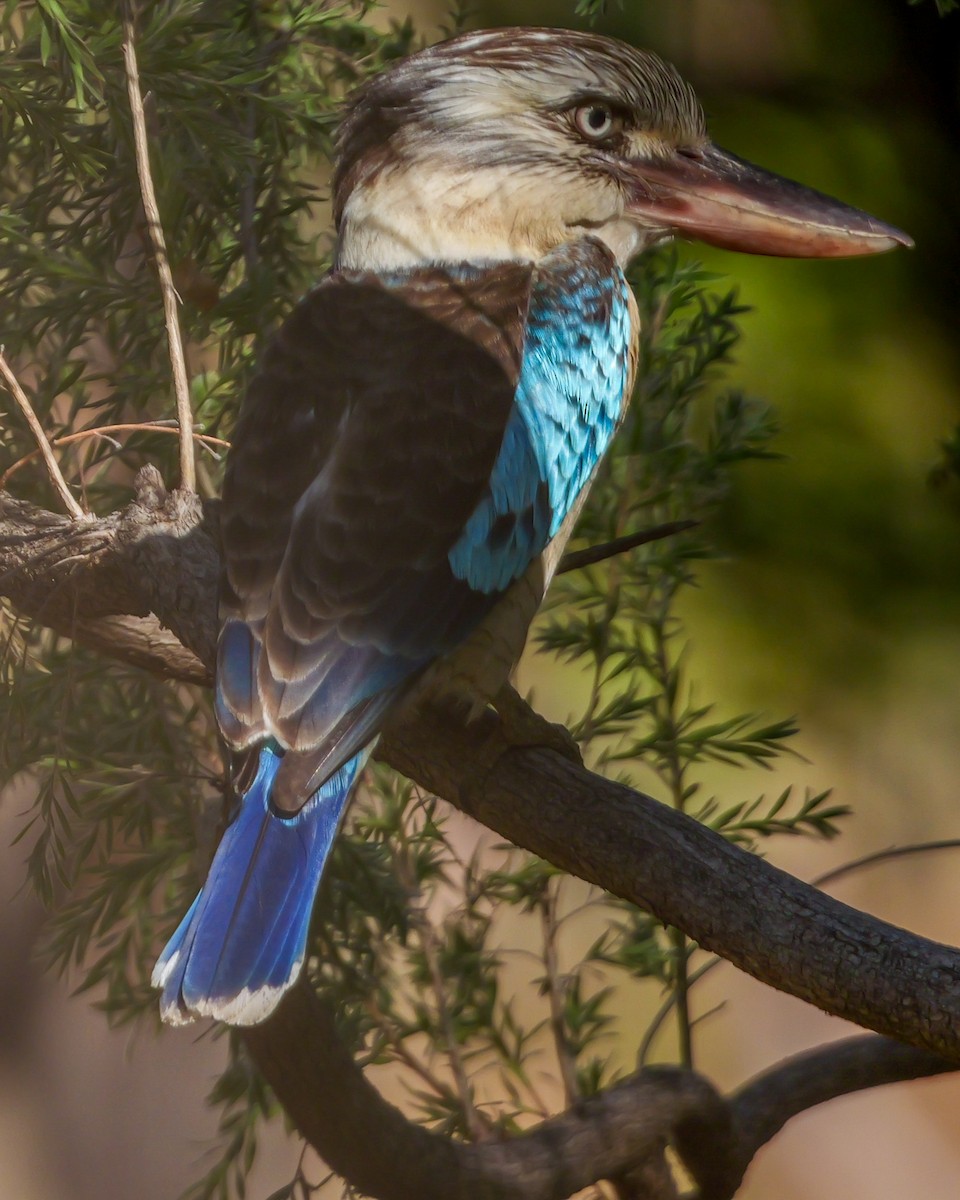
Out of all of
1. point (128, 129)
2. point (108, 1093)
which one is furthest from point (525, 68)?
point (108, 1093)

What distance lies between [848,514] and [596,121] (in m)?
2.00

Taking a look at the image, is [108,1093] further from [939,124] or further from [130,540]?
[939,124]

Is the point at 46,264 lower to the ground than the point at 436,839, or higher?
higher

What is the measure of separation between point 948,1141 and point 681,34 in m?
2.70

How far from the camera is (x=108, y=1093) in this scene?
254 cm

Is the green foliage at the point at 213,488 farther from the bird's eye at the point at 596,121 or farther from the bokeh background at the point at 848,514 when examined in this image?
the bokeh background at the point at 848,514

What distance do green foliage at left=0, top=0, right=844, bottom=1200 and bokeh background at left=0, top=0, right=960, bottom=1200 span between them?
156 cm

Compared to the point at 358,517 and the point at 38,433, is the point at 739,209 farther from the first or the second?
the point at 38,433

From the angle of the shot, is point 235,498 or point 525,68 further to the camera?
point 525,68

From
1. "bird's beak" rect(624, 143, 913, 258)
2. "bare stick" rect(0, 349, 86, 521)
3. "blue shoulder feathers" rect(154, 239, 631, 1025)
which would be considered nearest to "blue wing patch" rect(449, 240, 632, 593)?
"blue shoulder feathers" rect(154, 239, 631, 1025)

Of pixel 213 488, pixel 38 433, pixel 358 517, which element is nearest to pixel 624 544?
pixel 358 517

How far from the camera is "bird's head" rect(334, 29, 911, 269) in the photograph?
65.9 inches

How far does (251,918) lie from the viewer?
1.21 meters

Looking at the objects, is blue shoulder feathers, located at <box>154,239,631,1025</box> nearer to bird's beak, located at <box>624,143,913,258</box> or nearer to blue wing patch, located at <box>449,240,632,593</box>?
blue wing patch, located at <box>449,240,632,593</box>
